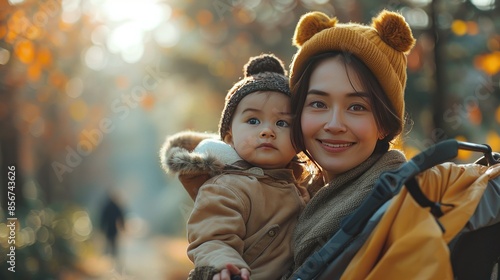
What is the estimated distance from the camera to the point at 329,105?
3010 mm

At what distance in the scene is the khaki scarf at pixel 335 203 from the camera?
275 cm

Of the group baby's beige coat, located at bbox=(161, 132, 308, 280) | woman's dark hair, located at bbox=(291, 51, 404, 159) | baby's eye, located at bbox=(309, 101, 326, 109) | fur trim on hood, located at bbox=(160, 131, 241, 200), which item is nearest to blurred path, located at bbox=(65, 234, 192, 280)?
fur trim on hood, located at bbox=(160, 131, 241, 200)

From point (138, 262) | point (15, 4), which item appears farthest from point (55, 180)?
point (15, 4)

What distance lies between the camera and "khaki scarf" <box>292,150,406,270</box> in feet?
9.02

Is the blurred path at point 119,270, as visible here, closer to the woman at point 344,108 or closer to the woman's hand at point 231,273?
the woman at point 344,108

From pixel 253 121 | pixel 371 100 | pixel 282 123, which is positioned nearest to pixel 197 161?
pixel 253 121

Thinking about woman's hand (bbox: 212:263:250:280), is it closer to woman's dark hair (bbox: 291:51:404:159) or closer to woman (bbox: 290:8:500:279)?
woman (bbox: 290:8:500:279)

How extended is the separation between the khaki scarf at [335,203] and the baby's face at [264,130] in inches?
10.6

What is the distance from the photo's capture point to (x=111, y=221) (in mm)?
15055

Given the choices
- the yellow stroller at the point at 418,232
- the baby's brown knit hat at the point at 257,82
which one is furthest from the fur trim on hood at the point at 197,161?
the yellow stroller at the point at 418,232

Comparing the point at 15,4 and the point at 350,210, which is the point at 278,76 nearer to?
the point at 350,210

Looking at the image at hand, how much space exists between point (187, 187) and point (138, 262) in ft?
65.5

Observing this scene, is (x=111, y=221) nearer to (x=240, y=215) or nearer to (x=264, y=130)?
(x=264, y=130)

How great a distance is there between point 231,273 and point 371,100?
99 centimetres
